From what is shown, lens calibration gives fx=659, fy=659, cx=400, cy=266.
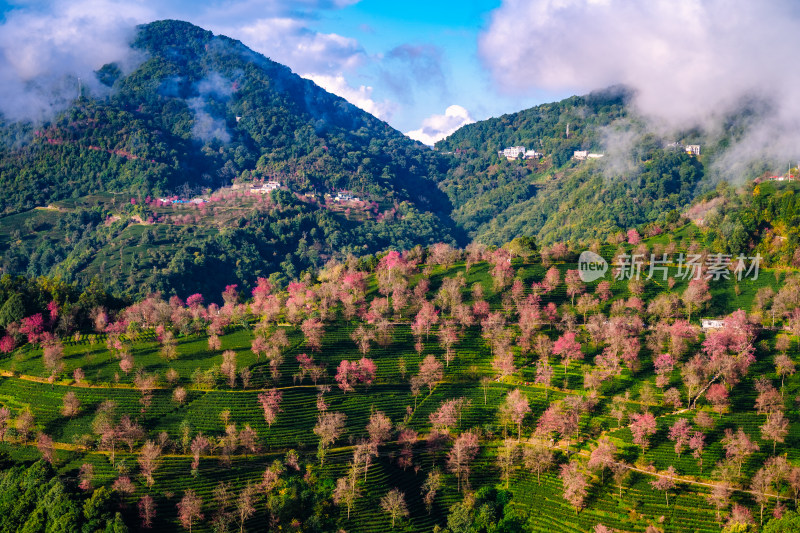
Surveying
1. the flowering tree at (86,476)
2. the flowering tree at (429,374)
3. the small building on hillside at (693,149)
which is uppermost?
the small building on hillside at (693,149)

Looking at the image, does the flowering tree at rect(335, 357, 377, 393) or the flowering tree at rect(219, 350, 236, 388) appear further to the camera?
the flowering tree at rect(335, 357, 377, 393)

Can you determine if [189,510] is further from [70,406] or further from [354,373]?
[354,373]

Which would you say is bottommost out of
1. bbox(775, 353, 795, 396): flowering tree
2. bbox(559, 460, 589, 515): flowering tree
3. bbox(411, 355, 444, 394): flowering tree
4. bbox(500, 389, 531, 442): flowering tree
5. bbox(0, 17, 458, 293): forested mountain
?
bbox(559, 460, 589, 515): flowering tree

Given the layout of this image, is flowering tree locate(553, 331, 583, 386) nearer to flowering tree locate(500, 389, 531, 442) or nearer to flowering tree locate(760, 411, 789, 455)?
flowering tree locate(500, 389, 531, 442)

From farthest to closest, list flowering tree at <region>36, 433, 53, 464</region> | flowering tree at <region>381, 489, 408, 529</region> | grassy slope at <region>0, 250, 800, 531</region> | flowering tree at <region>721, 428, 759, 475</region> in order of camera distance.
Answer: flowering tree at <region>721, 428, 759, 475</region> < flowering tree at <region>36, 433, 53, 464</region> < grassy slope at <region>0, 250, 800, 531</region> < flowering tree at <region>381, 489, 408, 529</region>

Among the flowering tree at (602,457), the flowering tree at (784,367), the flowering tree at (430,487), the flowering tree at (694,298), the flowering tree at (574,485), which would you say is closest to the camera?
the flowering tree at (574,485)

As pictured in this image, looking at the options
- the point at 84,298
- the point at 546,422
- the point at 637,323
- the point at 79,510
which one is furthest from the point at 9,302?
the point at 637,323

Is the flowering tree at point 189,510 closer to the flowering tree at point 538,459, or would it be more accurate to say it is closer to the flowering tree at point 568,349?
the flowering tree at point 538,459

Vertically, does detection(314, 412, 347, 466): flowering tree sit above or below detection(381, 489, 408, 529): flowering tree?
above

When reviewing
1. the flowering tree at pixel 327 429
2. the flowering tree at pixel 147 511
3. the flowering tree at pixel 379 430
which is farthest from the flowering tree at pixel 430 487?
the flowering tree at pixel 147 511

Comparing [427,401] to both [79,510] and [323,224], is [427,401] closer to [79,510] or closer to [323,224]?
[79,510]

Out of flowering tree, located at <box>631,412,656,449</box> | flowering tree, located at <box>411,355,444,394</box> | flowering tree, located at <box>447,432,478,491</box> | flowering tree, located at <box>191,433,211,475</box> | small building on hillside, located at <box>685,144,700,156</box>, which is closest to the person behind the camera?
flowering tree, located at <box>191,433,211,475</box>

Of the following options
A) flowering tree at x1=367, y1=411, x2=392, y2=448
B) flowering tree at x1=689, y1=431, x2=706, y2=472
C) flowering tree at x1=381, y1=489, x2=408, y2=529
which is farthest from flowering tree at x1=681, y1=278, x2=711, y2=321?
flowering tree at x1=381, y1=489, x2=408, y2=529
